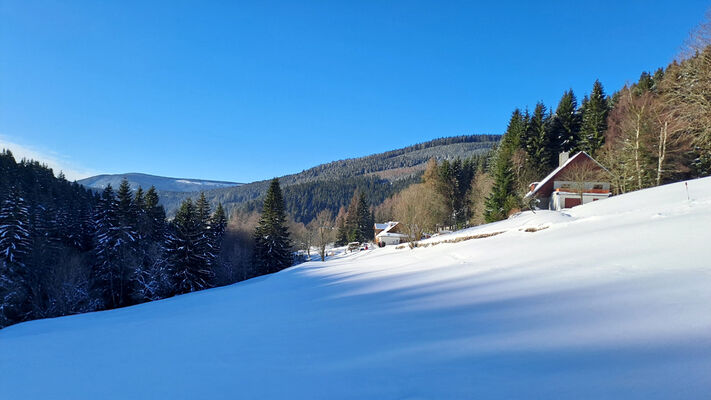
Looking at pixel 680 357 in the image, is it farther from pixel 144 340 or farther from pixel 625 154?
pixel 625 154

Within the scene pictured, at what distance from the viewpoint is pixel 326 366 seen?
3.39m

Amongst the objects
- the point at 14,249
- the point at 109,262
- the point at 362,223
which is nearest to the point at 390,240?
the point at 362,223

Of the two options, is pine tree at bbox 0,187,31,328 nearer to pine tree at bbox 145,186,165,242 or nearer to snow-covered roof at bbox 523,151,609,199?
pine tree at bbox 145,186,165,242

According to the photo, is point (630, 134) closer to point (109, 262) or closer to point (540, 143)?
point (540, 143)

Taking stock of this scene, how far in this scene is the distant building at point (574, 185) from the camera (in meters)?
27.9

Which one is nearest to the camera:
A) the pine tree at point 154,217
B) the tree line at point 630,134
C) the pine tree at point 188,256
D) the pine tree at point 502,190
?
the tree line at point 630,134

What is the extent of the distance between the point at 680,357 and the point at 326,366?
312 centimetres

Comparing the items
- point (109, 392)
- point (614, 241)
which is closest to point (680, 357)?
point (109, 392)

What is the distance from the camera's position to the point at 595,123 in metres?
36.8

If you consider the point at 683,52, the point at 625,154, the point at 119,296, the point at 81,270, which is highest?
the point at 683,52

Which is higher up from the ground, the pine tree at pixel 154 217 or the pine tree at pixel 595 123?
the pine tree at pixel 595 123

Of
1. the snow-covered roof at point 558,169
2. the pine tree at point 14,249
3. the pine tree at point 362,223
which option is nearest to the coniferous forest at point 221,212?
the pine tree at point 14,249

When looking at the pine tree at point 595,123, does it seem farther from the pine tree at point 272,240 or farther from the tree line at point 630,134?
the pine tree at point 272,240

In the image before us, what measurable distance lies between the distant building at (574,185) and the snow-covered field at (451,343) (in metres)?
23.1
